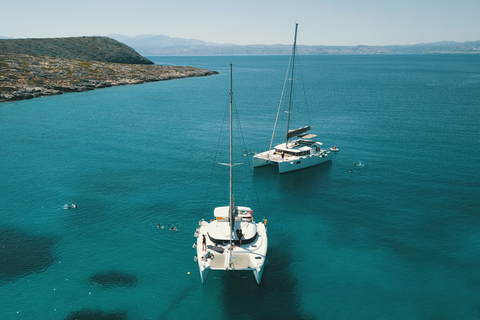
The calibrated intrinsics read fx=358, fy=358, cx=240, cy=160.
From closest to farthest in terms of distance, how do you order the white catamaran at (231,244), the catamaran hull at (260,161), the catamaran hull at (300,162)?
the white catamaran at (231,244)
the catamaran hull at (300,162)
the catamaran hull at (260,161)

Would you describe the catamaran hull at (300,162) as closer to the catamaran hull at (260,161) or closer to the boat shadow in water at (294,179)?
the boat shadow in water at (294,179)

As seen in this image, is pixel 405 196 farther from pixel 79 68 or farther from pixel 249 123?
pixel 79 68

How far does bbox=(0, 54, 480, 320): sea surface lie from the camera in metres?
34.0

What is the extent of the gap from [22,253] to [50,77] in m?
140

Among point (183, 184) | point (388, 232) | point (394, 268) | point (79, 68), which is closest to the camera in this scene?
point (394, 268)

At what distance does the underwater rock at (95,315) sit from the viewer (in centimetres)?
3163

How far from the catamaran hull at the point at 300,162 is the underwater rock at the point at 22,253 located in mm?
38974

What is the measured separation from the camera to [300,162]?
223 feet

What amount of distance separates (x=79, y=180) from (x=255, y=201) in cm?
3101

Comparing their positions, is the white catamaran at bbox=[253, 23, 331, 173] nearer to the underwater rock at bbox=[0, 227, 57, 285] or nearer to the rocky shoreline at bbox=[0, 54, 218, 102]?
the underwater rock at bbox=[0, 227, 57, 285]

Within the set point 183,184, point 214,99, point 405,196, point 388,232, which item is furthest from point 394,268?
point 214,99

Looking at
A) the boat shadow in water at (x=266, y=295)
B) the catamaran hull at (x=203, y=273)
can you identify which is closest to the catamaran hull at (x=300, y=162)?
the boat shadow in water at (x=266, y=295)

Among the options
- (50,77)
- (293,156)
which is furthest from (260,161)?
(50,77)

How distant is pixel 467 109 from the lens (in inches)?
4387
